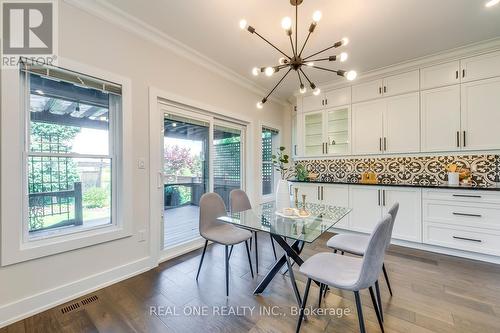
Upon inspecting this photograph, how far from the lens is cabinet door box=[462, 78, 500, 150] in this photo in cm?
269

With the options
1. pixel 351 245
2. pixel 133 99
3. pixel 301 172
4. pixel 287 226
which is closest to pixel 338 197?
pixel 301 172

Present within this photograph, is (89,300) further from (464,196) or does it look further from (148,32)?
(464,196)

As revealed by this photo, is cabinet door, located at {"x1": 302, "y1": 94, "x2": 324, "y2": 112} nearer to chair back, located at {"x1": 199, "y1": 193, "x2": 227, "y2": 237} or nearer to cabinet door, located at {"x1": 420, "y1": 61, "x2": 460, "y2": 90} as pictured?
cabinet door, located at {"x1": 420, "y1": 61, "x2": 460, "y2": 90}

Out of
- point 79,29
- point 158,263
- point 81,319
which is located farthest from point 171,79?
point 81,319

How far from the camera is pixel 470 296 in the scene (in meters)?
1.89

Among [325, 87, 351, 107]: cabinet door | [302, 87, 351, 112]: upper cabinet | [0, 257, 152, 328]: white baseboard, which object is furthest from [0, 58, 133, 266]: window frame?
[325, 87, 351, 107]: cabinet door

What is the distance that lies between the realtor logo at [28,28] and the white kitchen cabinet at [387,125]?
4070 millimetres

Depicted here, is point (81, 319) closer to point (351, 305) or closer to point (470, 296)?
point (351, 305)

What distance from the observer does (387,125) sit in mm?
3410

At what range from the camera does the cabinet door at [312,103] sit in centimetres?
407

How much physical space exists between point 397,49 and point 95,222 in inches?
167

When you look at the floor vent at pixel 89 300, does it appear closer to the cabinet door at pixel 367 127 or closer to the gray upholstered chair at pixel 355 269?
the gray upholstered chair at pixel 355 269

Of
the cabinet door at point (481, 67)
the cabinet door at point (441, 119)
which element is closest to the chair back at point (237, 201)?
the cabinet door at point (441, 119)

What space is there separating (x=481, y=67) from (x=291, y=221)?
335cm
